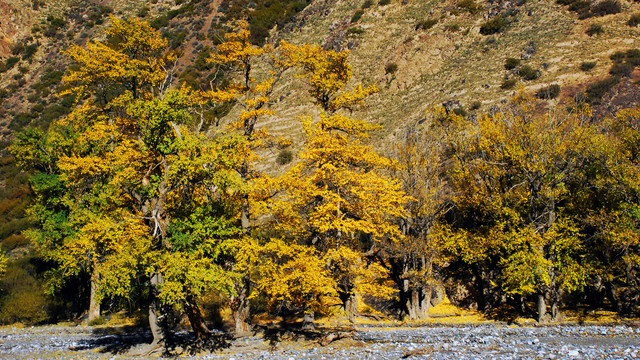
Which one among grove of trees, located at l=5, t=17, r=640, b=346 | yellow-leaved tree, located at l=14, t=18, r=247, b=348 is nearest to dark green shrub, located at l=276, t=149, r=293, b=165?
grove of trees, located at l=5, t=17, r=640, b=346

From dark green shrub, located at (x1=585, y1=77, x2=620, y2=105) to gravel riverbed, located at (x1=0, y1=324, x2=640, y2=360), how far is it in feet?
97.3

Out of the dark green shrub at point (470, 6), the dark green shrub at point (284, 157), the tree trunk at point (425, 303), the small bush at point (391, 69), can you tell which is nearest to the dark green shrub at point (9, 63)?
the dark green shrub at point (284, 157)

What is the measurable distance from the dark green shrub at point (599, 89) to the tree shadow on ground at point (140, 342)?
4182cm

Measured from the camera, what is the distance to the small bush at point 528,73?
165ft

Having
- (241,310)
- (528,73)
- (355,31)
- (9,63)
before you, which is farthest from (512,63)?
(9,63)

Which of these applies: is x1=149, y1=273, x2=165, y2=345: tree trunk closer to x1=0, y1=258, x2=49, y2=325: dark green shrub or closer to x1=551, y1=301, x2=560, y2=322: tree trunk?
x1=0, y1=258, x2=49, y2=325: dark green shrub

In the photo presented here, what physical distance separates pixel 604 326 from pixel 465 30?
53.4 metres

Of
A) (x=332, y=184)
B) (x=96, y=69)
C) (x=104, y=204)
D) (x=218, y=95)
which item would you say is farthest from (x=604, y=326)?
(x=96, y=69)

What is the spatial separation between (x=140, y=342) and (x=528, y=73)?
4971cm

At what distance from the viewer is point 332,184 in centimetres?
1814

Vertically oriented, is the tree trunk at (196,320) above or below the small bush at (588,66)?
below

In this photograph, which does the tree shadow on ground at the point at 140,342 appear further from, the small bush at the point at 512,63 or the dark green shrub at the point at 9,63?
the dark green shrub at the point at 9,63

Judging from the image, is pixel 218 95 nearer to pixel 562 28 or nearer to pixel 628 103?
pixel 628 103

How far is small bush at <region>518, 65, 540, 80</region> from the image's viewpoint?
50.2 metres
